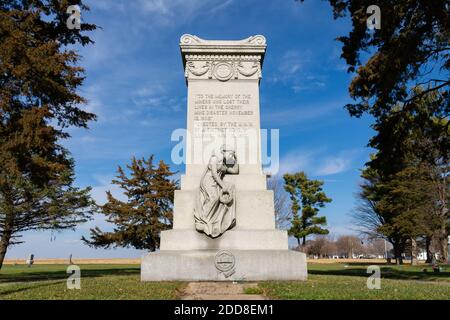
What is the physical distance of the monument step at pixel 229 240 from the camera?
32.4 ft

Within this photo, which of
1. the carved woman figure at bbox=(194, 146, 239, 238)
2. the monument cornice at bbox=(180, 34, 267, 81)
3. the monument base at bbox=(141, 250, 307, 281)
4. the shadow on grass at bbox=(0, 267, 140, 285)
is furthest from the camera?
the shadow on grass at bbox=(0, 267, 140, 285)

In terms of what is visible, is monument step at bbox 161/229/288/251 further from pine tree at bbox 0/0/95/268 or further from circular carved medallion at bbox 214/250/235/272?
pine tree at bbox 0/0/95/268

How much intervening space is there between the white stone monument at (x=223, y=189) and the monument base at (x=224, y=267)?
0.02 m

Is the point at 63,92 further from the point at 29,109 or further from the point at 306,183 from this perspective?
the point at 306,183

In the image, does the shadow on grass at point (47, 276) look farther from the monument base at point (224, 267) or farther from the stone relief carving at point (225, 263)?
the stone relief carving at point (225, 263)

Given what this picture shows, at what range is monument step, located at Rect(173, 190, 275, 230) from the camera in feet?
33.5

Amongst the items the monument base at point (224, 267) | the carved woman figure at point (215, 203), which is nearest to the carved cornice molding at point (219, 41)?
the carved woman figure at point (215, 203)

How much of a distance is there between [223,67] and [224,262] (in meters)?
5.50

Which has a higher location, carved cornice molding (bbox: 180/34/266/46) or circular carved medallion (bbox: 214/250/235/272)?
carved cornice molding (bbox: 180/34/266/46)

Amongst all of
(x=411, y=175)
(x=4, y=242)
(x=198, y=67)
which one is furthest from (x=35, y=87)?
(x=411, y=175)

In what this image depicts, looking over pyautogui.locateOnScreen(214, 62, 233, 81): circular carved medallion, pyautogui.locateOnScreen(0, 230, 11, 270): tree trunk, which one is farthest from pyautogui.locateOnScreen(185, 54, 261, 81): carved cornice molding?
pyautogui.locateOnScreen(0, 230, 11, 270): tree trunk

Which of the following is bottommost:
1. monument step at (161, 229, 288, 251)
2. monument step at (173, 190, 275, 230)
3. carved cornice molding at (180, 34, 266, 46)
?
monument step at (161, 229, 288, 251)

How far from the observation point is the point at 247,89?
11.5 metres
